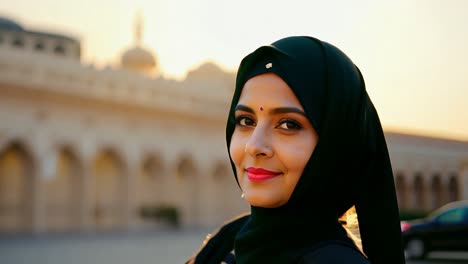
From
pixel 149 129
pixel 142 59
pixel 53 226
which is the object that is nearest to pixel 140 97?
pixel 149 129

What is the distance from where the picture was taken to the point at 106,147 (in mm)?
20812

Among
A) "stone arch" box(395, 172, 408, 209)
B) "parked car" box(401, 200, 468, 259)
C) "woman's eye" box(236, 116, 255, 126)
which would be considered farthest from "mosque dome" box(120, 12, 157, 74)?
"woman's eye" box(236, 116, 255, 126)

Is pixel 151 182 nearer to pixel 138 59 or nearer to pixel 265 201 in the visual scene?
pixel 138 59

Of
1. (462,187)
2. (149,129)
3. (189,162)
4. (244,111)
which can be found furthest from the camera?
(462,187)

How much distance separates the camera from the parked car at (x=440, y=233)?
9.45 metres

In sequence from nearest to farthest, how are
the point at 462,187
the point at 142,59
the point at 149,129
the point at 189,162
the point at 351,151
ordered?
the point at 351,151, the point at 149,129, the point at 189,162, the point at 142,59, the point at 462,187

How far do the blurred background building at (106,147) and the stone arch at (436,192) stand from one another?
1603cm

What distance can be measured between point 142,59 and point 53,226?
12.9m

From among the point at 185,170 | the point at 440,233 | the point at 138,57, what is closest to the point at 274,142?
the point at 440,233

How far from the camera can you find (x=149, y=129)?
21906 mm

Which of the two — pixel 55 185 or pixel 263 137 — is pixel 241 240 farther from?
pixel 55 185

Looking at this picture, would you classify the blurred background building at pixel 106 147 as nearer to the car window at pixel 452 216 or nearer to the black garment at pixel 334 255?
the car window at pixel 452 216

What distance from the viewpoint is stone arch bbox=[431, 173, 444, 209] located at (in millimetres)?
35594

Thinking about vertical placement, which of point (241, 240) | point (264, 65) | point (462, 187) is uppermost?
point (264, 65)
